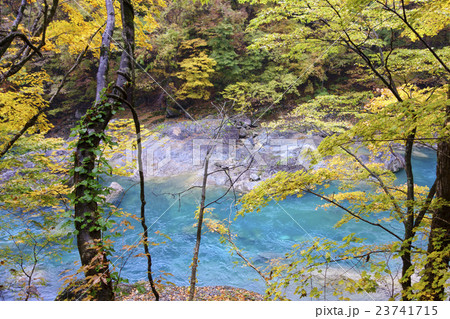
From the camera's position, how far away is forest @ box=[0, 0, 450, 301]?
80.8 inches

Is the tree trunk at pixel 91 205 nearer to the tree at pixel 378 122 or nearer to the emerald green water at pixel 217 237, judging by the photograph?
the tree at pixel 378 122

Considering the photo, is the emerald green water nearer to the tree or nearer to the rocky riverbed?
the rocky riverbed

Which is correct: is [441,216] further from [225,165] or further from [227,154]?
[227,154]

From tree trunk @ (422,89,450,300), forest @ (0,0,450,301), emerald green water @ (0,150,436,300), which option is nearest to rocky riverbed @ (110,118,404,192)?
forest @ (0,0,450,301)

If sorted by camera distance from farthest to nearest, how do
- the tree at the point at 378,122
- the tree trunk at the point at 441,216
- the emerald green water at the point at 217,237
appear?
the emerald green water at the point at 217,237, the tree trunk at the point at 441,216, the tree at the point at 378,122

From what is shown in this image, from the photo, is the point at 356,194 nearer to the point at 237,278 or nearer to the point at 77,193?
the point at 237,278

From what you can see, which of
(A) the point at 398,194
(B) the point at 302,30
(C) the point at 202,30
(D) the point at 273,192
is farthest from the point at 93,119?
(C) the point at 202,30

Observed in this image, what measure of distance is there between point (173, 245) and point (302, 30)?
18.4ft

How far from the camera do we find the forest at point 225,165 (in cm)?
205

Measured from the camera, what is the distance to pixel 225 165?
9406 millimetres

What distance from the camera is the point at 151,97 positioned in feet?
52.2

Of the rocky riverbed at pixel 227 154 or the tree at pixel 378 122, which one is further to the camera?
the rocky riverbed at pixel 227 154

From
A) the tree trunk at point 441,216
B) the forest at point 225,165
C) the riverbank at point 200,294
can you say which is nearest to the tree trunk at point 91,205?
the forest at point 225,165

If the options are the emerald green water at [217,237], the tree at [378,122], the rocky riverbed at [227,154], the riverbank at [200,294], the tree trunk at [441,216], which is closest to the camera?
the tree at [378,122]
